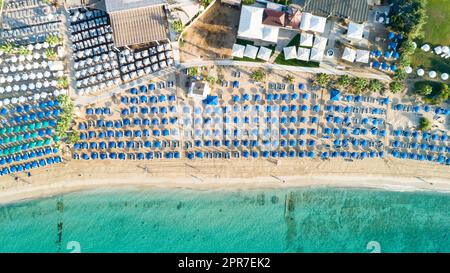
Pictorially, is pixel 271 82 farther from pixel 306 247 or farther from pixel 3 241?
pixel 3 241

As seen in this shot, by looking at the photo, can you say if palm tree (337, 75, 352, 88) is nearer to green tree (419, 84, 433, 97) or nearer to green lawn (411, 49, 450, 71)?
green lawn (411, 49, 450, 71)

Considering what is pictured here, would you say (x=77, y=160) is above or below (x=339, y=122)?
below

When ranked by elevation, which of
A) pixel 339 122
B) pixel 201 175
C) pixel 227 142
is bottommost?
pixel 201 175

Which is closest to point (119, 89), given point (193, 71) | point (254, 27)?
point (193, 71)

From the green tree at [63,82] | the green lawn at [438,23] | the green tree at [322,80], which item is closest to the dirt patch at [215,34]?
the green tree at [322,80]
